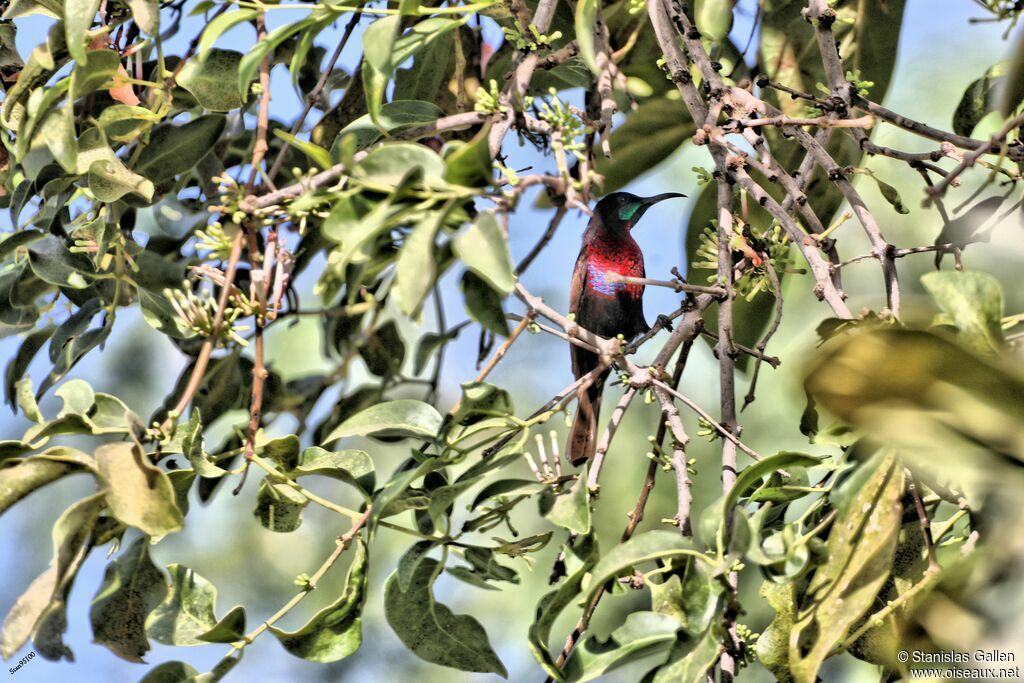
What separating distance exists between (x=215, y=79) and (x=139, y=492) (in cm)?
53

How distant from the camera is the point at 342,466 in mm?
1169

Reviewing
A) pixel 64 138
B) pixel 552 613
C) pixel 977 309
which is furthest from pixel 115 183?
pixel 977 309

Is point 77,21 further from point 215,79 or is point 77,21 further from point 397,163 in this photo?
point 397,163

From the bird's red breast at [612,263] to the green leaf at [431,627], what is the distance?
65.1 inches

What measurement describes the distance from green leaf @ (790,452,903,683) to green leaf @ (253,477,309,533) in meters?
0.50

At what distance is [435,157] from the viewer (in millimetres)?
887

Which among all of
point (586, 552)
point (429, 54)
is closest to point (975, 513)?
point (586, 552)

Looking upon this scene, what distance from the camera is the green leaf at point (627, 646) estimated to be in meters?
1.01

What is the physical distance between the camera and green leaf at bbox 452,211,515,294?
2.68 ft

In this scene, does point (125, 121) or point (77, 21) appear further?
point (125, 121)

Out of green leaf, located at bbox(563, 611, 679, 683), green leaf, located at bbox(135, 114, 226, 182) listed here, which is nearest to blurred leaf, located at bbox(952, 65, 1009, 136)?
green leaf, located at bbox(563, 611, 679, 683)

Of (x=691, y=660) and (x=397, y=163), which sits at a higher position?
(x=397, y=163)

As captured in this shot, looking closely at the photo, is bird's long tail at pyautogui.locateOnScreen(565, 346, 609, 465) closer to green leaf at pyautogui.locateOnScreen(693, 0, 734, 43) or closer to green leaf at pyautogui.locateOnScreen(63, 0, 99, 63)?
green leaf at pyautogui.locateOnScreen(693, 0, 734, 43)

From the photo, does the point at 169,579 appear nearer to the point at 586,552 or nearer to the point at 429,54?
the point at 586,552
